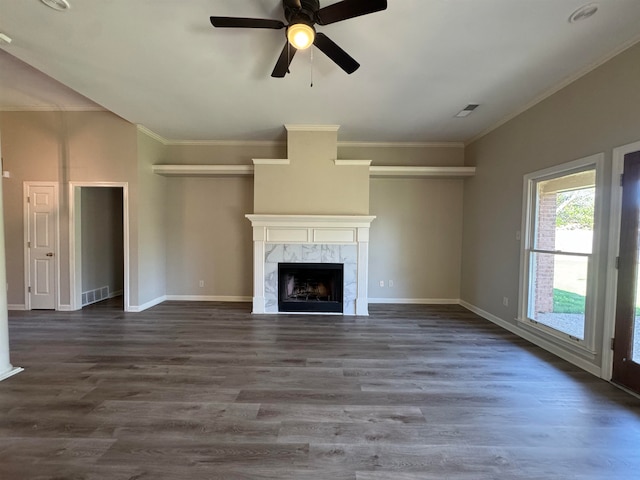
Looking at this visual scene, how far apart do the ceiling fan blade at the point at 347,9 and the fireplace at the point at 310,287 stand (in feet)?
11.1

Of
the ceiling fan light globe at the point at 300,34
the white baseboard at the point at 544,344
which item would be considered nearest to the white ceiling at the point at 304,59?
the ceiling fan light globe at the point at 300,34

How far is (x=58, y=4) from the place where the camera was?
2.12 m

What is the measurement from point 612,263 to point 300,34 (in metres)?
3.36

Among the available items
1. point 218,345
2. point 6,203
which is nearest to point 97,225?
point 6,203

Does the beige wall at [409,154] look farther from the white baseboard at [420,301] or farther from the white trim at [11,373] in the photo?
the white trim at [11,373]

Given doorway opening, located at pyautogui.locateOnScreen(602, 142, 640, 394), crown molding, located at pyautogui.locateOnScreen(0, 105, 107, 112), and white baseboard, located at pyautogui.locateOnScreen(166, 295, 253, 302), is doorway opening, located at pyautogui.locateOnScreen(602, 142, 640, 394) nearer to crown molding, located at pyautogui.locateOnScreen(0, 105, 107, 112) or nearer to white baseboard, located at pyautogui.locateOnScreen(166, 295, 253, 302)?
white baseboard, located at pyautogui.locateOnScreen(166, 295, 253, 302)

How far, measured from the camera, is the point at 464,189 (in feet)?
17.4

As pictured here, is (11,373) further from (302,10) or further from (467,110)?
(467,110)

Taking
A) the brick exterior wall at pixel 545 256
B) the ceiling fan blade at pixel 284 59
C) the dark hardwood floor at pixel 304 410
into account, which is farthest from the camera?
the brick exterior wall at pixel 545 256

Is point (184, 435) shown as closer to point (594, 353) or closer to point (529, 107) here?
point (594, 353)

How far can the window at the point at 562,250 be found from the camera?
9.33 feet

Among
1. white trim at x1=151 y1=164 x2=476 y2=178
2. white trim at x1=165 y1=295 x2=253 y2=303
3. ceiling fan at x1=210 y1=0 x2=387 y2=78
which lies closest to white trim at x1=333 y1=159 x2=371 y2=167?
white trim at x1=151 y1=164 x2=476 y2=178

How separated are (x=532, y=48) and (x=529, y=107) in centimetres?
131

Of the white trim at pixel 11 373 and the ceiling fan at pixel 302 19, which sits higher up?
the ceiling fan at pixel 302 19
